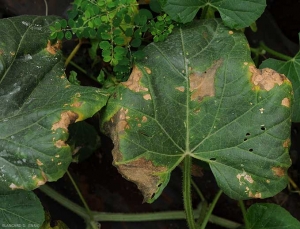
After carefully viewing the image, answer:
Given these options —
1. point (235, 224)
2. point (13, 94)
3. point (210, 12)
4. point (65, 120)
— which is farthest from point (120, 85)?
point (235, 224)

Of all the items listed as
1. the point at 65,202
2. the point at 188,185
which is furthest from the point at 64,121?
the point at 65,202

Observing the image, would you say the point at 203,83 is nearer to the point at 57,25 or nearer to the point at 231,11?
the point at 231,11

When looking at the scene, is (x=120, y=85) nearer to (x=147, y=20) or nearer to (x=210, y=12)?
(x=147, y=20)

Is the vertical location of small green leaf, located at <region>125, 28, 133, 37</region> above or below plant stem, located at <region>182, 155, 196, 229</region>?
above

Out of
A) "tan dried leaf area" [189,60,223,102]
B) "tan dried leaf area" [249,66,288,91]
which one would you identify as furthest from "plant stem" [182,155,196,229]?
"tan dried leaf area" [249,66,288,91]

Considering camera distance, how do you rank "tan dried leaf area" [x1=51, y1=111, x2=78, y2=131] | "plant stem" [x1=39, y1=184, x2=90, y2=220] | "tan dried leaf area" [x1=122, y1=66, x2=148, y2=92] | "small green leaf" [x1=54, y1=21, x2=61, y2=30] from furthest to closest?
1. "plant stem" [x1=39, y1=184, x2=90, y2=220]
2. "small green leaf" [x1=54, y1=21, x2=61, y2=30]
3. "tan dried leaf area" [x1=122, y1=66, x2=148, y2=92]
4. "tan dried leaf area" [x1=51, y1=111, x2=78, y2=131]

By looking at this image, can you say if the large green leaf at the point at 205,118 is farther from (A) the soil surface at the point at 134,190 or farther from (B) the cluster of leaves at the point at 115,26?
(A) the soil surface at the point at 134,190

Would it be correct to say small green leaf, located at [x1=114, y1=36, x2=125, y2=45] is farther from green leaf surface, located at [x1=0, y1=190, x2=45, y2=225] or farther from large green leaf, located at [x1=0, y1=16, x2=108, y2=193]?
green leaf surface, located at [x1=0, y1=190, x2=45, y2=225]

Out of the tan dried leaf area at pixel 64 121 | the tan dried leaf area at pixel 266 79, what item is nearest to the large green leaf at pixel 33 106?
the tan dried leaf area at pixel 64 121

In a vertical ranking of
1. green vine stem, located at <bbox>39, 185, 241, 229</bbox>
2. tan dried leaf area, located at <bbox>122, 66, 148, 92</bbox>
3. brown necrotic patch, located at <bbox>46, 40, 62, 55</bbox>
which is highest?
brown necrotic patch, located at <bbox>46, 40, 62, 55</bbox>
